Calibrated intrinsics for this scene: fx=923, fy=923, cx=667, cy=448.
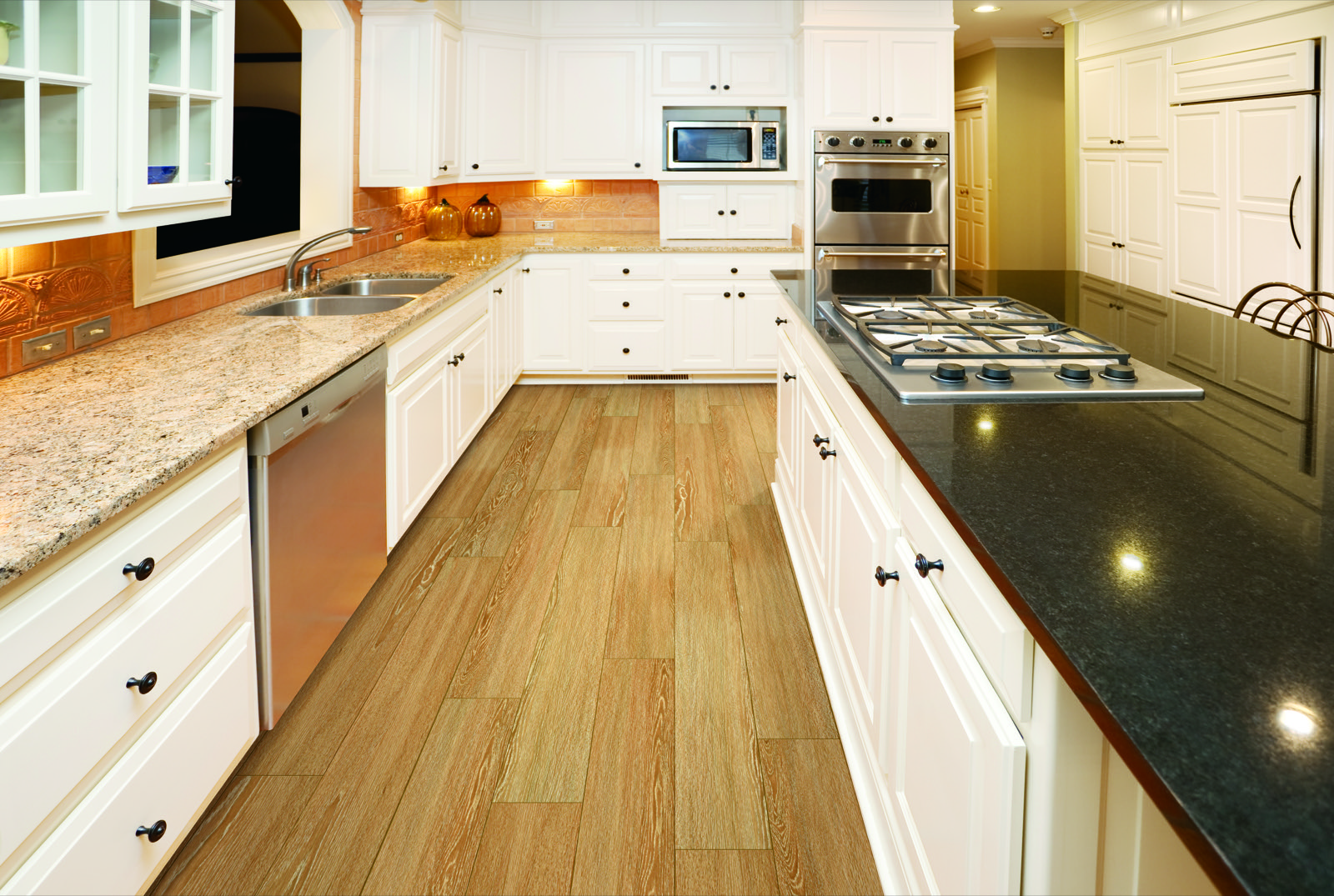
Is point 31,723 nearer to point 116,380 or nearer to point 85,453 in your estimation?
point 85,453

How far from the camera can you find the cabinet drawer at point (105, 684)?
1.18 m

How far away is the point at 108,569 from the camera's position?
1381mm

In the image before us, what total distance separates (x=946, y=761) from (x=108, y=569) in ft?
4.09

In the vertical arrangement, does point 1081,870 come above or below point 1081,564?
below

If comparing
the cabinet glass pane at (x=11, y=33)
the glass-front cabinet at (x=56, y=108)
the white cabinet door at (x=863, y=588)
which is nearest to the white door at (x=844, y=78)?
the white cabinet door at (x=863, y=588)

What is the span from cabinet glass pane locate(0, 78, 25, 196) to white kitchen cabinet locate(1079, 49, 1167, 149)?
5.62 metres

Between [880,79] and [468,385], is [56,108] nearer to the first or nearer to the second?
[468,385]

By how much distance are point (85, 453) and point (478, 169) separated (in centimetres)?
426

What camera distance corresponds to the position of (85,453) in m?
1.57

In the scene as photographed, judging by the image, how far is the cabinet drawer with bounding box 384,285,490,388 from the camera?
2947 mm

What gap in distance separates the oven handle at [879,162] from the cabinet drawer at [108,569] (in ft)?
14.0

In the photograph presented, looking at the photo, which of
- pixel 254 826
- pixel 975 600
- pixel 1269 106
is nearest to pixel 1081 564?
pixel 975 600

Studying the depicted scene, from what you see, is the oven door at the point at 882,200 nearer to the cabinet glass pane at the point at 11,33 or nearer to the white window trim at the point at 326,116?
the white window trim at the point at 326,116

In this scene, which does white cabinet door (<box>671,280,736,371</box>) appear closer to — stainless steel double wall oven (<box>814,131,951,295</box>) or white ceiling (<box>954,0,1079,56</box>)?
stainless steel double wall oven (<box>814,131,951,295</box>)
